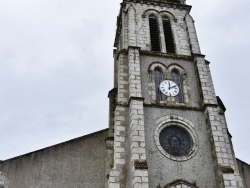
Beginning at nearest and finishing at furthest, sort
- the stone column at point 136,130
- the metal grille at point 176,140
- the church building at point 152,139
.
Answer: the stone column at point 136,130
the church building at point 152,139
the metal grille at point 176,140

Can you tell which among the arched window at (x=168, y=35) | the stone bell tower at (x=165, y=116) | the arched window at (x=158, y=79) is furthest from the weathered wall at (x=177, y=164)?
the arched window at (x=168, y=35)

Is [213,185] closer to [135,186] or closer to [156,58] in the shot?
[135,186]

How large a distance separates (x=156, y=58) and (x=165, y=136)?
4687 mm

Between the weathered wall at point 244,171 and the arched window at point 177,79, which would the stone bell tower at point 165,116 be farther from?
the weathered wall at point 244,171

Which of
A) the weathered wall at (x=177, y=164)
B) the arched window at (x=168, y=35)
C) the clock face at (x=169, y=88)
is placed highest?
the arched window at (x=168, y=35)

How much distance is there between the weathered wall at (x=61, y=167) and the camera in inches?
552

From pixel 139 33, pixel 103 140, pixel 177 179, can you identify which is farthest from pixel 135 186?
pixel 139 33

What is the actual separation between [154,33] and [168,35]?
0.83 meters

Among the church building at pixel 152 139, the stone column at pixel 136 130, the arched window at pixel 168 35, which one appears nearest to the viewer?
the stone column at pixel 136 130

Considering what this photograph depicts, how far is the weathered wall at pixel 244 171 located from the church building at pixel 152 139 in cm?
5

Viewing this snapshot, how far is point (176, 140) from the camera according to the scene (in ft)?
45.5

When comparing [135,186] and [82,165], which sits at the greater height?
[82,165]

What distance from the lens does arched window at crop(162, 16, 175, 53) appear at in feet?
59.2

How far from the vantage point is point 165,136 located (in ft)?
45.6
